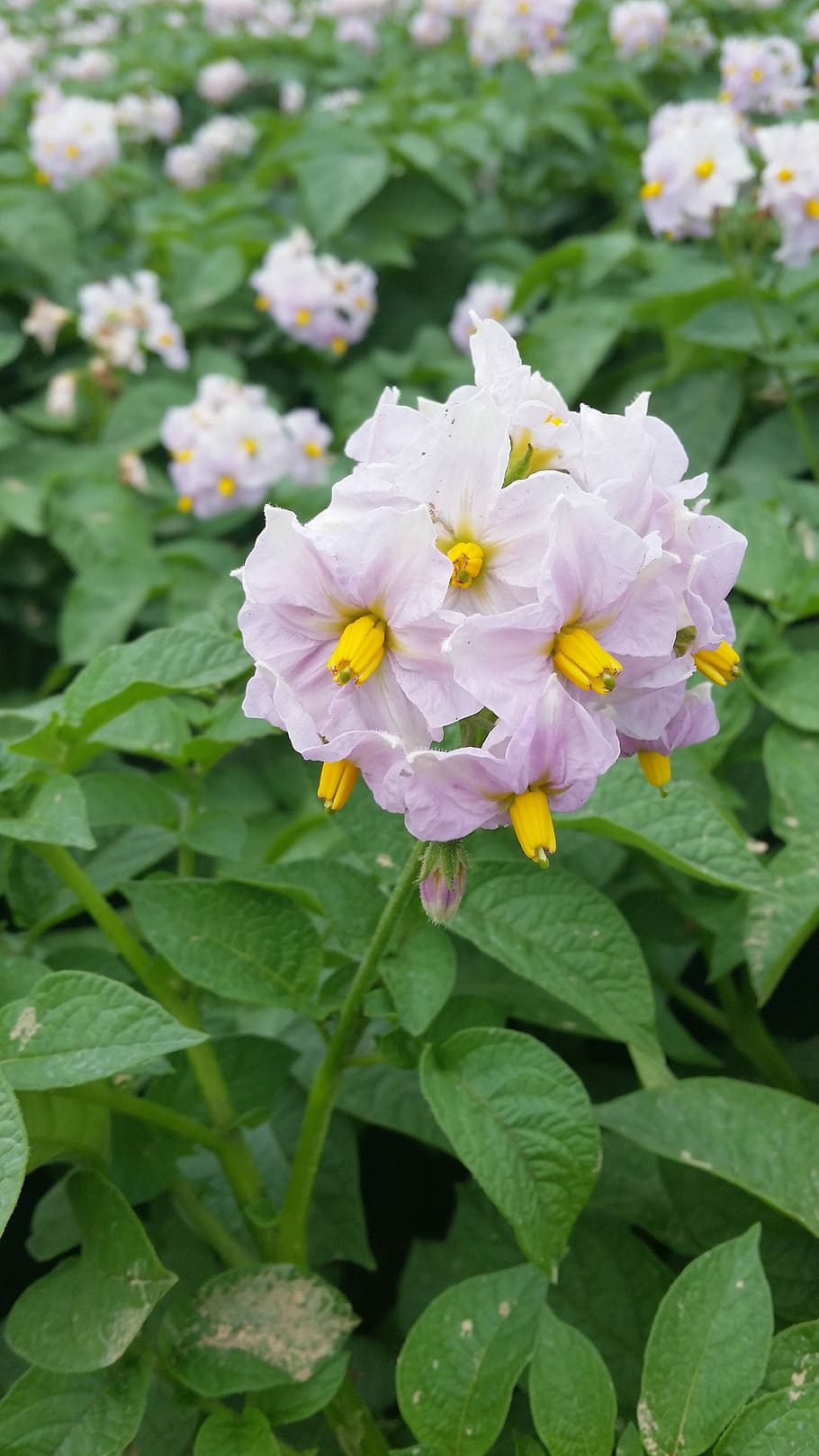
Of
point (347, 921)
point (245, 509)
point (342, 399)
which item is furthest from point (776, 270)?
point (347, 921)

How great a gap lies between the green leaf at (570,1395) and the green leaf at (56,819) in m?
0.58

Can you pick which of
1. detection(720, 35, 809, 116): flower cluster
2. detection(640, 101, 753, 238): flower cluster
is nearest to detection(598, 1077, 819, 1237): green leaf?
detection(640, 101, 753, 238): flower cluster

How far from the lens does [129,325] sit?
2.93m

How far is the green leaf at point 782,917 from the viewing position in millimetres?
1277

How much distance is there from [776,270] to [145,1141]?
88.4 inches

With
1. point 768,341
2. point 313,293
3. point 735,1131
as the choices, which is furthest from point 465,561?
point 313,293

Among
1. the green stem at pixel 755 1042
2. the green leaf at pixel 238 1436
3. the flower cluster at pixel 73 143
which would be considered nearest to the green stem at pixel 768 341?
the green stem at pixel 755 1042

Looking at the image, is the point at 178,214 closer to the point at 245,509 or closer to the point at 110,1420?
the point at 245,509

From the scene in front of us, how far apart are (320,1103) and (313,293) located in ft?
7.11

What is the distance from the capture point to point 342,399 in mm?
2844

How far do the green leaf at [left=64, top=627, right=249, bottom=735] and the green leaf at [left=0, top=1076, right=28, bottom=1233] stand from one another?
404 mm

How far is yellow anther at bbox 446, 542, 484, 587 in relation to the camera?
0.82 m

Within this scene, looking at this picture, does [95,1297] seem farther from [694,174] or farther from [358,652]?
[694,174]

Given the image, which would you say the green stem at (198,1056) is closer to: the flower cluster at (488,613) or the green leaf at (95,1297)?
the green leaf at (95,1297)
